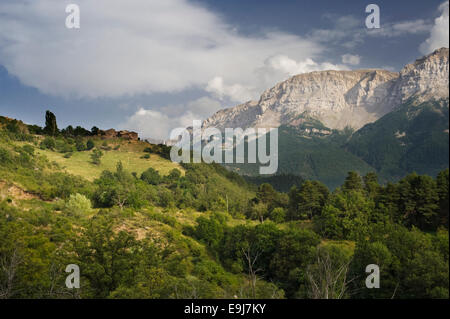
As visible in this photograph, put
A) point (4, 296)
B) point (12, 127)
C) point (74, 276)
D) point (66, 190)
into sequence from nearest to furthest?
point (4, 296), point (74, 276), point (66, 190), point (12, 127)

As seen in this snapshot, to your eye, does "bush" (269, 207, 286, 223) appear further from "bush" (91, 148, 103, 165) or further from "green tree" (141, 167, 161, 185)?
"bush" (91, 148, 103, 165)

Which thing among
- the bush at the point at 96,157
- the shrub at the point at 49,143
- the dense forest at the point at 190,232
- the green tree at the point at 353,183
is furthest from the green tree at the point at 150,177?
the green tree at the point at 353,183

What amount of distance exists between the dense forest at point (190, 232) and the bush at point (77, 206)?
0.22m

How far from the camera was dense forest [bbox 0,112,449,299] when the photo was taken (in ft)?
69.3

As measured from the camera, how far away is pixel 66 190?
185ft

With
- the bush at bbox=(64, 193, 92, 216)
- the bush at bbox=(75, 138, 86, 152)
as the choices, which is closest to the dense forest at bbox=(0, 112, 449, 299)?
the bush at bbox=(64, 193, 92, 216)

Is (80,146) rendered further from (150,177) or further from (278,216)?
(278,216)

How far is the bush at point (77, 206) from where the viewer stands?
4625 centimetres

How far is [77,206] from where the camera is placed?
162 feet

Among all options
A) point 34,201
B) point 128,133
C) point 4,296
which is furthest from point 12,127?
point 4,296

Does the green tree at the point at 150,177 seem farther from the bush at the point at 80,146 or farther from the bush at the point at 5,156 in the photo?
the bush at the point at 5,156

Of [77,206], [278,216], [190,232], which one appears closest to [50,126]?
[77,206]

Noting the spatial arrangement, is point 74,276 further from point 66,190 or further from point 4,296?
point 66,190
